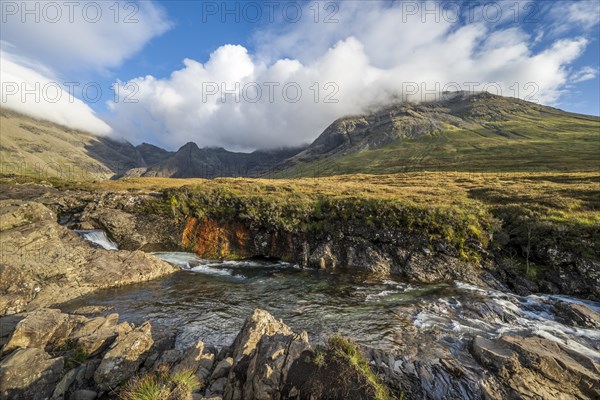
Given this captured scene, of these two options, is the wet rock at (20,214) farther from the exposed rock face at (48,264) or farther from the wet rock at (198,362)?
the wet rock at (198,362)

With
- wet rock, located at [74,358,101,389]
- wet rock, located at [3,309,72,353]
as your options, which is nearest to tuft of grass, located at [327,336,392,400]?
wet rock, located at [74,358,101,389]

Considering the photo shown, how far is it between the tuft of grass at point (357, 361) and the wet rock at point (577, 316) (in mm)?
15068

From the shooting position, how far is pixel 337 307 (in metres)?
19.1

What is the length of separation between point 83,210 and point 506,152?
15614 centimetres

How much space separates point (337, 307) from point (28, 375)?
1511cm

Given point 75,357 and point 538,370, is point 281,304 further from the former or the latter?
point 538,370

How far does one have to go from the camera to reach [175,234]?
107ft

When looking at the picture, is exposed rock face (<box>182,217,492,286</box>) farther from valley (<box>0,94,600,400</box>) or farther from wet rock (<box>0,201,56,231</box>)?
wet rock (<box>0,201,56,231</box>)

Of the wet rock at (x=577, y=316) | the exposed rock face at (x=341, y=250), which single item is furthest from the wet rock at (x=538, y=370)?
the exposed rock face at (x=341, y=250)

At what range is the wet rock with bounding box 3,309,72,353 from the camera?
12.1 m

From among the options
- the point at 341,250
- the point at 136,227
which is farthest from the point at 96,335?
the point at 136,227

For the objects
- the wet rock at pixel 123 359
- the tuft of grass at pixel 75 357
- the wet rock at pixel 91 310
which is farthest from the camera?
the wet rock at pixel 91 310

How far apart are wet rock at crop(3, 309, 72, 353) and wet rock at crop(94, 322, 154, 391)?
3.56 m

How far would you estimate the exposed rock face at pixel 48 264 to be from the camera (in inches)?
725
